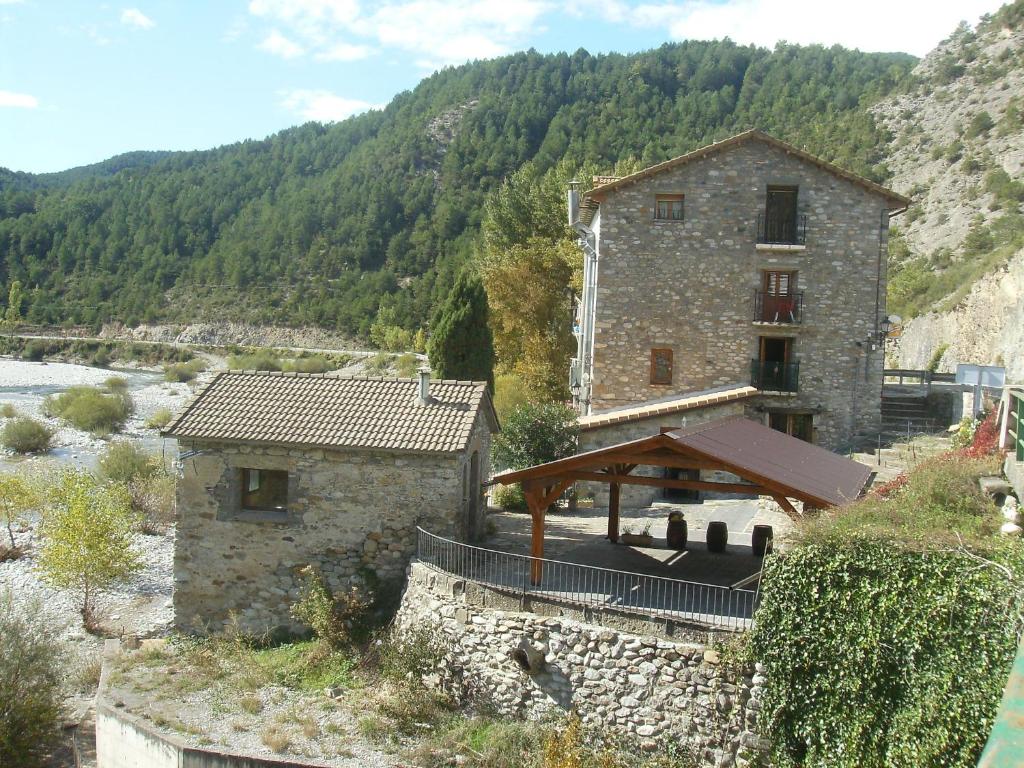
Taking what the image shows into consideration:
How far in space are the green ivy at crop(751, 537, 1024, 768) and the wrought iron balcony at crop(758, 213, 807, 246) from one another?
45.4 ft

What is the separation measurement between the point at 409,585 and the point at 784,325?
13.2m

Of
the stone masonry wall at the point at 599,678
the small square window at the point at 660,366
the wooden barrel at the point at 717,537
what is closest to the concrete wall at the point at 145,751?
the stone masonry wall at the point at 599,678

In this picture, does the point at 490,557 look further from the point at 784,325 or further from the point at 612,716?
the point at 784,325

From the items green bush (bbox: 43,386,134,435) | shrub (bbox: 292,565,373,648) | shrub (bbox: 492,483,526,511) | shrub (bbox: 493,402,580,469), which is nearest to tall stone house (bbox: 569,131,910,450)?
shrub (bbox: 493,402,580,469)

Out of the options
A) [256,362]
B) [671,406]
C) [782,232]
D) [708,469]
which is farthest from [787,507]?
[256,362]

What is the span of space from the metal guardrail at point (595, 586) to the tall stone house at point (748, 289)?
840 centimetres

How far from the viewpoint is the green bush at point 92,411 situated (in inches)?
1567

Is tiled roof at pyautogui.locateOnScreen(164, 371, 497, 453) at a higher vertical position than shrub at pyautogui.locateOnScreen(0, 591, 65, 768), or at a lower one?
higher

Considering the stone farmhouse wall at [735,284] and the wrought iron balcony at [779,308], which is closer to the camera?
the stone farmhouse wall at [735,284]

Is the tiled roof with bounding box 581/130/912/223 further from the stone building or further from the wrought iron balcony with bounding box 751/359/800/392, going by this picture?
the stone building

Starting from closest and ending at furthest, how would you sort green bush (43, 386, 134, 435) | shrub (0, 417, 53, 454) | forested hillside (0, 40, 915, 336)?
shrub (0, 417, 53, 454) → green bush (43, 386, 134, 435) → forested hillside (0, 40, 915, 336)

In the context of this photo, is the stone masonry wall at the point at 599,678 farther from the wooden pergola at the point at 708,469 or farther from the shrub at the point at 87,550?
the shrub at the point at 87,550

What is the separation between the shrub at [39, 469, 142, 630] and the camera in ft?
57.3

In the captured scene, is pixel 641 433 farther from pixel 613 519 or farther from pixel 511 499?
pixel 613 519
